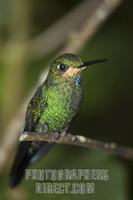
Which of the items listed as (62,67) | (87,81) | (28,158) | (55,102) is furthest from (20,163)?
(87,81)

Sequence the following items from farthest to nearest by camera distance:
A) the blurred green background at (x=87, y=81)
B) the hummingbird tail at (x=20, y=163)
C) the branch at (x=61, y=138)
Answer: the blurred green background at (x=87, y=81)
the hummingbird tail at (x=20, y=163)
the branch at (x=61, y=138)

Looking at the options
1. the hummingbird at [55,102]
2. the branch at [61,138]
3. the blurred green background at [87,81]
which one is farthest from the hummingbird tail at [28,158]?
the blurred green background at [87,81]

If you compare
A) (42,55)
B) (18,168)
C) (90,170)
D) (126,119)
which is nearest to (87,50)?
(42,55)

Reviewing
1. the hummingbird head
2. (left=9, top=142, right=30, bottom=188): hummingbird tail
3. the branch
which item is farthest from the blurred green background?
the hummingbird head

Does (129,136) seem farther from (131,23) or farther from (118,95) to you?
(131,23)

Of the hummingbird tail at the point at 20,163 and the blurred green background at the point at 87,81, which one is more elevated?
the blurred green background at the point at 87,81

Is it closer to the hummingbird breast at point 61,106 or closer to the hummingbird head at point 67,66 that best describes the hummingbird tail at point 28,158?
the hummingbird breast at point 61,106
